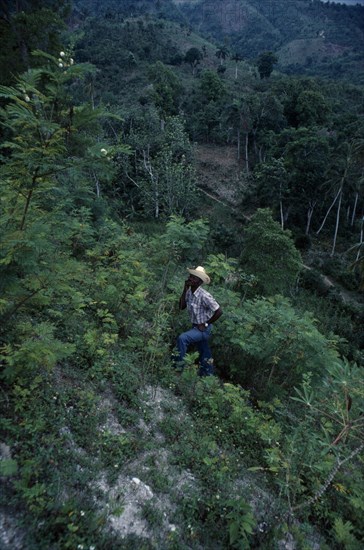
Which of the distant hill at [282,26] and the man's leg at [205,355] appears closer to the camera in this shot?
the man's leg at [205,355]

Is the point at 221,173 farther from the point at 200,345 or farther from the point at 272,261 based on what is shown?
the point at 200,345

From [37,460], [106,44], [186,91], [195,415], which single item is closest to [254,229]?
[195,415]

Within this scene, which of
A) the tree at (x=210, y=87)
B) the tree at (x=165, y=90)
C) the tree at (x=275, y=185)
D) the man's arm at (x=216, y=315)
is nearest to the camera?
the man's arm at (x=216, y=315)

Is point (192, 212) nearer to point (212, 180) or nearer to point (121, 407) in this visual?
point (212, 180)

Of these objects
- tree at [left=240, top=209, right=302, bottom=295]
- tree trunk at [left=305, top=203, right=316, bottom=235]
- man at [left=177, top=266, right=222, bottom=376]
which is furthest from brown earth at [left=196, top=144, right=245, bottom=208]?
man at [left=177, top=266, right=222, bottom=376]

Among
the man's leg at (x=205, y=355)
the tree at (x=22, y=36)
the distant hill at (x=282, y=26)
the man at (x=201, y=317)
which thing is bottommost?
the man's leg at (x=205, y=355)

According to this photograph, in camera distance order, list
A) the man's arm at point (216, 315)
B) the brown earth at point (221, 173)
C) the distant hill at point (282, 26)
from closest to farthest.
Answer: the man's arm at point (216, 315), the brown earth at point (221, 173), the distant hill at point (282, 26)

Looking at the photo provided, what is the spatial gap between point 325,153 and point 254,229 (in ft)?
52.1

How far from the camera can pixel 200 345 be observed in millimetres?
5078

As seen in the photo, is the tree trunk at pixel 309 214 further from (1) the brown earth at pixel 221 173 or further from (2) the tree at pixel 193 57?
(2) the tree at pixel 193 57

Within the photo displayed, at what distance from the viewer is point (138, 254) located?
6855 millimetres

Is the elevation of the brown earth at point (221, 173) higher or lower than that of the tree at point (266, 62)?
lower

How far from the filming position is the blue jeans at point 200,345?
4.86 meters

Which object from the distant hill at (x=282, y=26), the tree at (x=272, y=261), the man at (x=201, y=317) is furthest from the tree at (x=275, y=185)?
the distant hill at (x=282, y=26)
